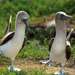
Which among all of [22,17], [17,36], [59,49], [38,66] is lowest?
[38,66]

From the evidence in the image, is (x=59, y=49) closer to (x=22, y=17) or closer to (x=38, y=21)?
(x=22, y=17)

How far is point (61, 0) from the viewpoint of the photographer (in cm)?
1000

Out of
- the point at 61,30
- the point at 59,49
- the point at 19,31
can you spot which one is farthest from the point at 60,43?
the point at 19,31

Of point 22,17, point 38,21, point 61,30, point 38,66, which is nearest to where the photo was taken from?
point 22,17

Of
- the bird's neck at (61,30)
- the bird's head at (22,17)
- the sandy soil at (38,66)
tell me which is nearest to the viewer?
the bird's head at (22,17)

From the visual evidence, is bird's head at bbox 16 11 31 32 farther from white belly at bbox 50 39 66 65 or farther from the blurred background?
the blurred background

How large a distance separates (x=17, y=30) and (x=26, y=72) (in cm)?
96

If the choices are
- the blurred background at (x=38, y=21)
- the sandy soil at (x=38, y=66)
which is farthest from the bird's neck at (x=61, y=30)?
the blurred background at (x=38, y=21)

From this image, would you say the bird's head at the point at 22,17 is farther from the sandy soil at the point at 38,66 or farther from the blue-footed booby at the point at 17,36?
the sandy soil at the point at 38,66

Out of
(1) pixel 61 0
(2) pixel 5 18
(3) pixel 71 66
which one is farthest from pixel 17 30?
(1) pixel 61 0

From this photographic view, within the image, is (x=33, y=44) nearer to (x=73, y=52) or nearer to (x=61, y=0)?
(x=73, y=52)

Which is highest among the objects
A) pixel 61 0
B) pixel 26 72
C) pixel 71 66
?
pixel 61 0

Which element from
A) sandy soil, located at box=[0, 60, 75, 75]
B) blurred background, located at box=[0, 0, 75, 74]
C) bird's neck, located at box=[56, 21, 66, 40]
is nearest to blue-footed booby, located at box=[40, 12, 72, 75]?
bird's neck, located at box=[56, 21, 66, 40]

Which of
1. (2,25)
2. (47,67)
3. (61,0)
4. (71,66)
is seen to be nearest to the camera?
(47,67)
